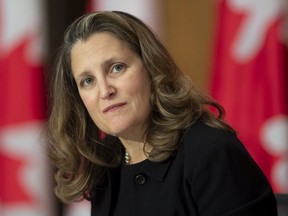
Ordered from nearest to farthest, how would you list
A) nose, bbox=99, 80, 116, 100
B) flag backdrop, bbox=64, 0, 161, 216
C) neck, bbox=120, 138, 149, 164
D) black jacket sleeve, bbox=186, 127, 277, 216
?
black jacket sleeve, bbox=186, 127, 277, 216, nose, bbox=99, 80, 116, 100, neck, bbox=120, 138, 149, 164, flag backdrop, bbox=64, 0, 161, 216

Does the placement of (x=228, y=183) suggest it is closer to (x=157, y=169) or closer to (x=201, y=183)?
(x=201, y=183)

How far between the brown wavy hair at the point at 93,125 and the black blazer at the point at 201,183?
0.05 metres

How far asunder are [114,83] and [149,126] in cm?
16

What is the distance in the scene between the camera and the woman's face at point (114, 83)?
120 cm

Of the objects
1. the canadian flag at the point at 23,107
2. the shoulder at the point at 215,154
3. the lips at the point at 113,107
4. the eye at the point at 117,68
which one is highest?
the eye at the point at 117,68

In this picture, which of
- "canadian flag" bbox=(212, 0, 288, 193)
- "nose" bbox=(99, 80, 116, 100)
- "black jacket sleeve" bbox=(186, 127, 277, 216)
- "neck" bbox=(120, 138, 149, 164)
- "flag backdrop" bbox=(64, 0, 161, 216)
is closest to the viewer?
"black jacket sleeve" bbox=(186, 127, 277, 216)

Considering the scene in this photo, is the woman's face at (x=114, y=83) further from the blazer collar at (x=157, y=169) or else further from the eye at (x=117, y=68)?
the blazer collar at (x=157, y=169)

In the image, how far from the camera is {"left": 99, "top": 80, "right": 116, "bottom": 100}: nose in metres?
1.18

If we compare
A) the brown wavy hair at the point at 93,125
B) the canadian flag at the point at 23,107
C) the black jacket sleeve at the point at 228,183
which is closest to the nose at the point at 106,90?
the brown wavy hair at the point at 93,125

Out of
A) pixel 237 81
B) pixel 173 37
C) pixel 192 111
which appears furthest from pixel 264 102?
pixel 192 111

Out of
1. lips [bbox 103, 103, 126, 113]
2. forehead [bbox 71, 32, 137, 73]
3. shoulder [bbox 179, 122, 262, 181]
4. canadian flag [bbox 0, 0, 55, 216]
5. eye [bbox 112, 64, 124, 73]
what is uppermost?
forehead [bbox 71, 32, 137, 73]

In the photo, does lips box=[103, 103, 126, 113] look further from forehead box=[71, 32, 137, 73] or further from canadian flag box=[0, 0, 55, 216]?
canadian flag box=[0, 0, 55, 216]

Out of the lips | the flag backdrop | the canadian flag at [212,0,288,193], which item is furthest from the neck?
the flag backdrop

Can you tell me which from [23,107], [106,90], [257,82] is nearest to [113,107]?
[106,90]
